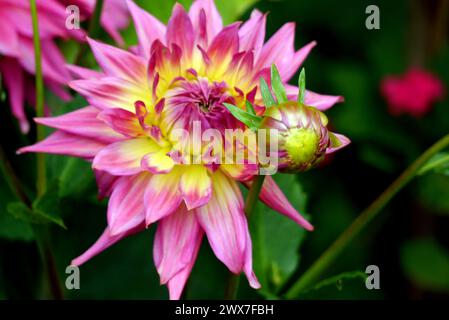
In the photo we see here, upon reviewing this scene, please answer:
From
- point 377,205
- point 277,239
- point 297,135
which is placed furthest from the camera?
point 277,239

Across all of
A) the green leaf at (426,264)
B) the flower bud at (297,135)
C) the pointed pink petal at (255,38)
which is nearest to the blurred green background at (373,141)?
the green leaf at (426,264)

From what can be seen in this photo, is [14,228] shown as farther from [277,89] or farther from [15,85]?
[277,89]

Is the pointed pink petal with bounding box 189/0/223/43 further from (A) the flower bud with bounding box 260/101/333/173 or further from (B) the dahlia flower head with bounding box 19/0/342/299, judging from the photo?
(A) the flower bud with bounding box 260/101/333/173

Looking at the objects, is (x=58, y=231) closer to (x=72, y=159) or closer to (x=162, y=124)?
(x=72, y=159)

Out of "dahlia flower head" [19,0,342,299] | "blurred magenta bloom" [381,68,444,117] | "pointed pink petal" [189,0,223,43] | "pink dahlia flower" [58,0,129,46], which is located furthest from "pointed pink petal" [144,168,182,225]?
"blurred magenta bloom" [381,68,444,117]

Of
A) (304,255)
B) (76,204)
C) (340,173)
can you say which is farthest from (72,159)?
(340,173)

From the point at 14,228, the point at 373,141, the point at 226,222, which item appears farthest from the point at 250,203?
the point at 373,141

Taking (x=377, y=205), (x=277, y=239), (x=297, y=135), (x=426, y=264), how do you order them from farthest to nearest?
(x=426, y=264) → (x=277, y=239) → (x=377, y=205) → (x=297, y=135)
